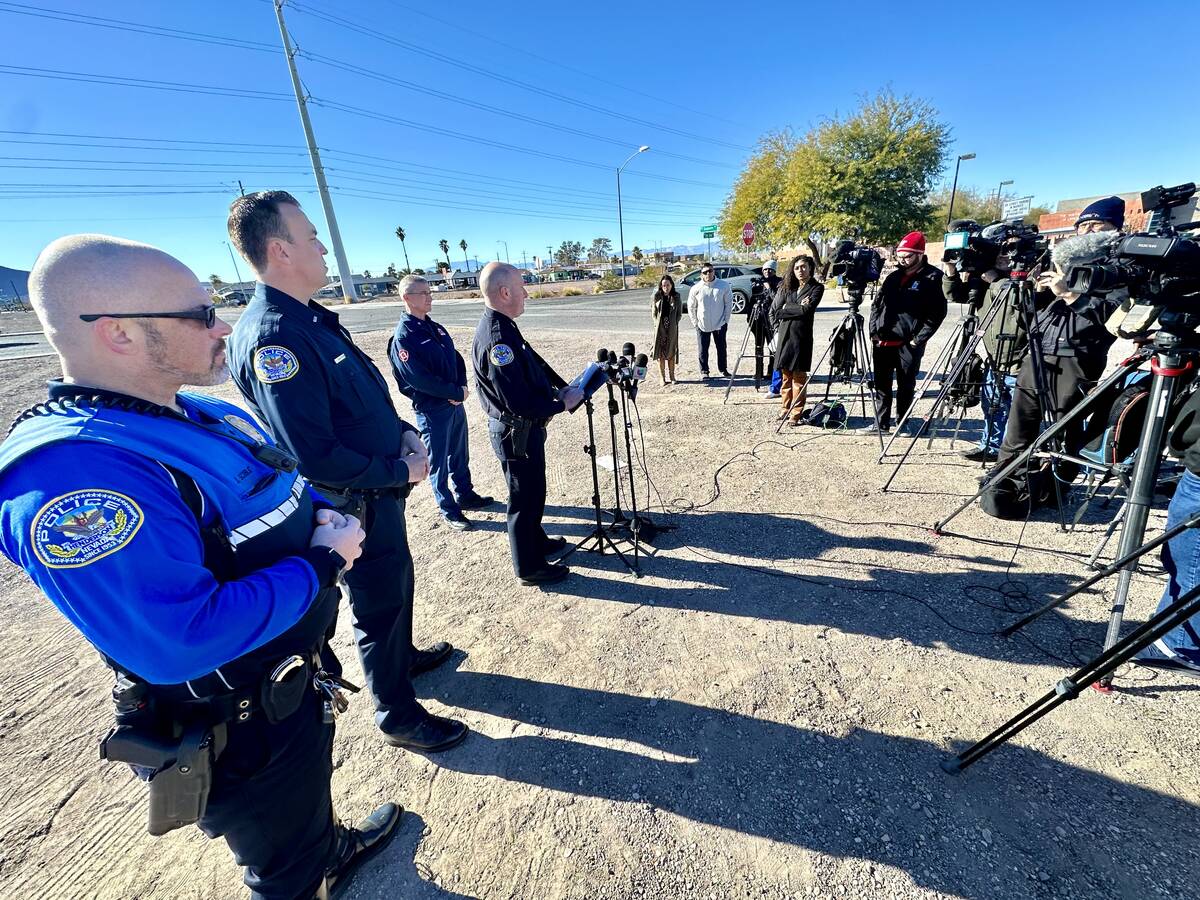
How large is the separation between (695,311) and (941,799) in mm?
7327

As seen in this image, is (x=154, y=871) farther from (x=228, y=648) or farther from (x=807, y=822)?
(x=807, y=822)

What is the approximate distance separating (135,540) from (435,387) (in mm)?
3204

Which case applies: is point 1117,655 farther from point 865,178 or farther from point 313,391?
point 865,178

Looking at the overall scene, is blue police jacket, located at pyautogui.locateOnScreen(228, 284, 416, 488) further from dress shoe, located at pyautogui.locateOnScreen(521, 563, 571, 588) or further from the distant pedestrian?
the distant pedestrian

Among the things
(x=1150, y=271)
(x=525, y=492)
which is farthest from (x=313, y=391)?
(x=1150, y=271)

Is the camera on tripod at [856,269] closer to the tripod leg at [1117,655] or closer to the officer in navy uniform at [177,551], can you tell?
the tripod leg at [1117,655]

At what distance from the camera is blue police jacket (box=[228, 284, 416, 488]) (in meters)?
1.87

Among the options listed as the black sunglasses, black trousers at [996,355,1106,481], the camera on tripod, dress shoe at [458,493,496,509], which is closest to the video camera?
black trousers at [996,355,1106,481]

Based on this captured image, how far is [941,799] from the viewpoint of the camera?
1909 mm

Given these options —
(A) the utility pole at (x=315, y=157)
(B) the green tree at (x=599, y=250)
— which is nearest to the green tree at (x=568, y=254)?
(B) the green tree at (x=599, y=250)

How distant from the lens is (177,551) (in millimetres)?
1036

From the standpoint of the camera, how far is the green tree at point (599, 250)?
116000 millimetres

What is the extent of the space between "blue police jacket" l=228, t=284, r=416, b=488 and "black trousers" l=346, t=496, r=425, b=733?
21 cm

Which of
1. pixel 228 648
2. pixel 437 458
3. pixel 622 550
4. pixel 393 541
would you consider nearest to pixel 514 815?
pixel 393 541
